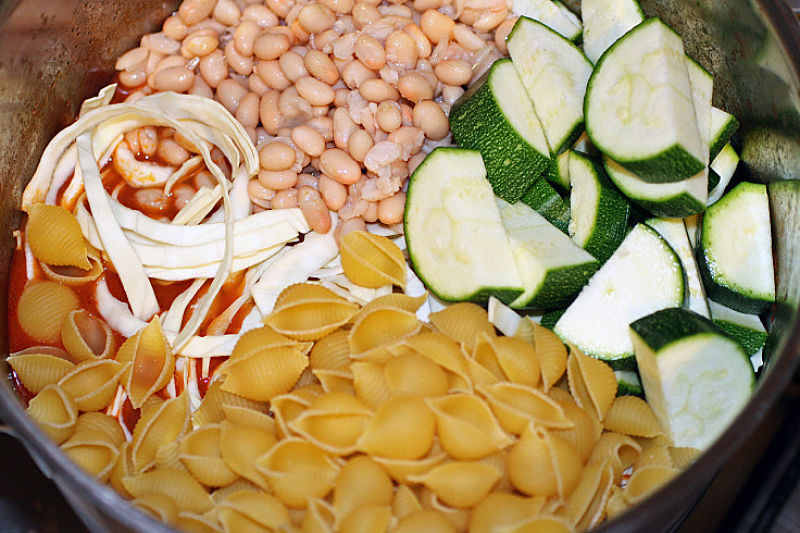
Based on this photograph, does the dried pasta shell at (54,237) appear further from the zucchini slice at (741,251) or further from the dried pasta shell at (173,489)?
the zucchini slice at (741,251)

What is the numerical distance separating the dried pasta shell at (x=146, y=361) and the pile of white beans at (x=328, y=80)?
1.67 ft

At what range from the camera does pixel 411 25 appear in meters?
2.12

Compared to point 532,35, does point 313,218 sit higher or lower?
lower

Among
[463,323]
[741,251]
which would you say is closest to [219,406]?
[463,323]

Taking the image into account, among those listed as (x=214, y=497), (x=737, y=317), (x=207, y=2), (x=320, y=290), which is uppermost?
(x=207, y=2)

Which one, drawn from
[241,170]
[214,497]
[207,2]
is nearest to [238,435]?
[214,497]

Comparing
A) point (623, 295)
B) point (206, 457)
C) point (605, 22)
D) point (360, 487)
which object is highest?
point (605, 22)

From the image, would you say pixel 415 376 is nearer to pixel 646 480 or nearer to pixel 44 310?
pixel 646 480

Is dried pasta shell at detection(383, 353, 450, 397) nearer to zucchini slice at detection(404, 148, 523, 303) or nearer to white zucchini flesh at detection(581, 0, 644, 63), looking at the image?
zucchini slice at detection(404, 148, 523, 303)

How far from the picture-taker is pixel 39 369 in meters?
1.73

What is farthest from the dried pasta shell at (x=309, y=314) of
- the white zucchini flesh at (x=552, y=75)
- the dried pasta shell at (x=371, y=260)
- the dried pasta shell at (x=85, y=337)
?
the white zucchini flesh at (x=552, y=75)

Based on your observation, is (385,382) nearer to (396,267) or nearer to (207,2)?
(396,267)

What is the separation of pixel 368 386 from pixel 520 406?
12.5 inches

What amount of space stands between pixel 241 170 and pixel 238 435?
0.91m
